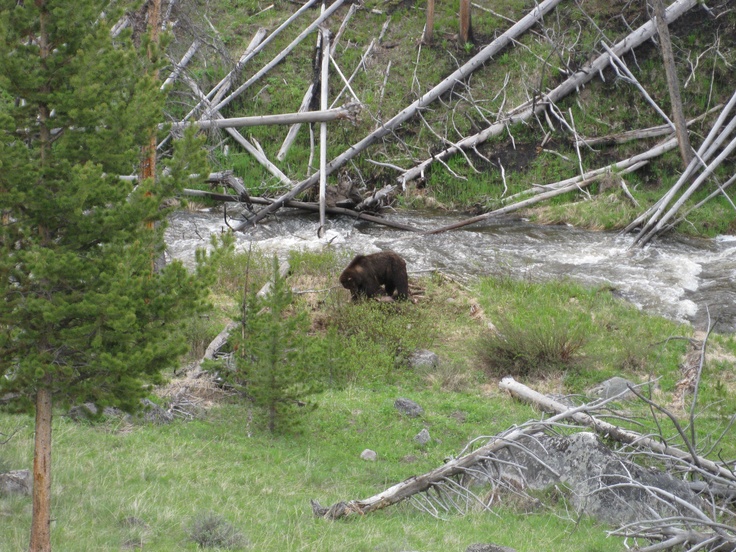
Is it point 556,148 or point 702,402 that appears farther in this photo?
point 556,148

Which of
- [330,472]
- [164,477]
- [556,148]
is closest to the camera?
[164,477]

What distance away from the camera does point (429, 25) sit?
25125mm

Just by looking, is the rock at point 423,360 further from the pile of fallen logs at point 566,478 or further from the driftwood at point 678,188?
the driftwood at point 678,188

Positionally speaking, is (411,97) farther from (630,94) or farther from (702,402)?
(702,402)

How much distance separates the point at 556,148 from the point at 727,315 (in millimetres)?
9086

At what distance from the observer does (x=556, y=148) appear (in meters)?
22.4

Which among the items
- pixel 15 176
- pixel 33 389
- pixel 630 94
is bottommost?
pixel 33 389

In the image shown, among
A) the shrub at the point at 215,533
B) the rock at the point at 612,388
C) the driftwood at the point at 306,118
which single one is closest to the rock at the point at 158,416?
the shrub at the point at 215,533

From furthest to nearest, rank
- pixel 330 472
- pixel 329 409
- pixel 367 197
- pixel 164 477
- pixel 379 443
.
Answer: pixel 367 197 < pixel 329 409 < pixel 379 443 < pixel 330 472 < pixel 164 477

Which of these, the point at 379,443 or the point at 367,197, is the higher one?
the point at 367,197

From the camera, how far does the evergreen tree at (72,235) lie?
18.1 feet

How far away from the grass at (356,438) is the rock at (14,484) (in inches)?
6.8

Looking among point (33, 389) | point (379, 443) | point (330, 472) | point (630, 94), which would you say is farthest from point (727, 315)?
point (33, 389)

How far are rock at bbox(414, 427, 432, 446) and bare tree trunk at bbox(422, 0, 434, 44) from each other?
17622mm
